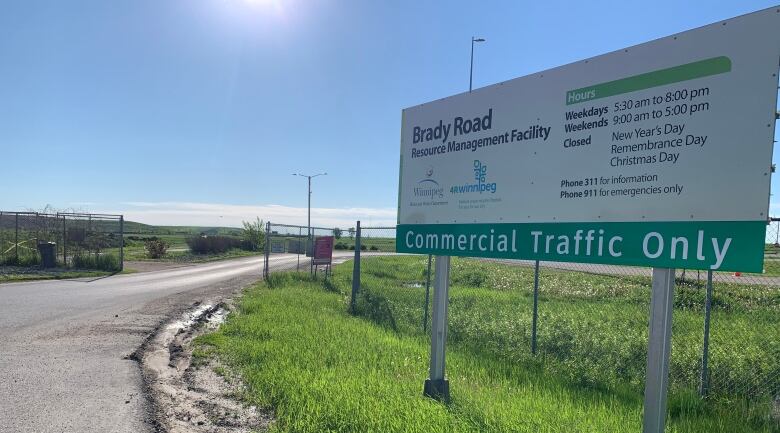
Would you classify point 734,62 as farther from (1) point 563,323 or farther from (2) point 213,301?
(2) point 213,301

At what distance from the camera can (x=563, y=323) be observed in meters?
8.63

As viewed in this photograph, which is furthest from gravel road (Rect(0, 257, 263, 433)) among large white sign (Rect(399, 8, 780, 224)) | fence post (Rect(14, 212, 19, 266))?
fence post (Rect(14, 212, 19, 266))

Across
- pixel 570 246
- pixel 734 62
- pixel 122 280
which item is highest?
pixel 734 62

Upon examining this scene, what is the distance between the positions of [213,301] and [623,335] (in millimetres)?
9350

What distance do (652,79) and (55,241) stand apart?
78.8ft

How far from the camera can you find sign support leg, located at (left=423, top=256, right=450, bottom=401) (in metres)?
4.86

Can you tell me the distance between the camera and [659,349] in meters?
3.23

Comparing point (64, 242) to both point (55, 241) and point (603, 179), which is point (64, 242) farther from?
point (603, 179)

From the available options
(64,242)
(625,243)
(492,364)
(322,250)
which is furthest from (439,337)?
(64,242)

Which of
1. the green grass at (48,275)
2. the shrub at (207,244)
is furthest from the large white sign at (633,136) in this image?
the shrub at (207,244)

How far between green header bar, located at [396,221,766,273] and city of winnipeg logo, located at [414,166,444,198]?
1.33 ft

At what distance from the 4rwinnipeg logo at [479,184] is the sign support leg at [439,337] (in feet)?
2.54

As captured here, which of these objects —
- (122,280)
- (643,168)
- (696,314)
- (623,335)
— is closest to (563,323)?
(623,335)

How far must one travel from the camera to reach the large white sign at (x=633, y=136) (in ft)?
9.68
